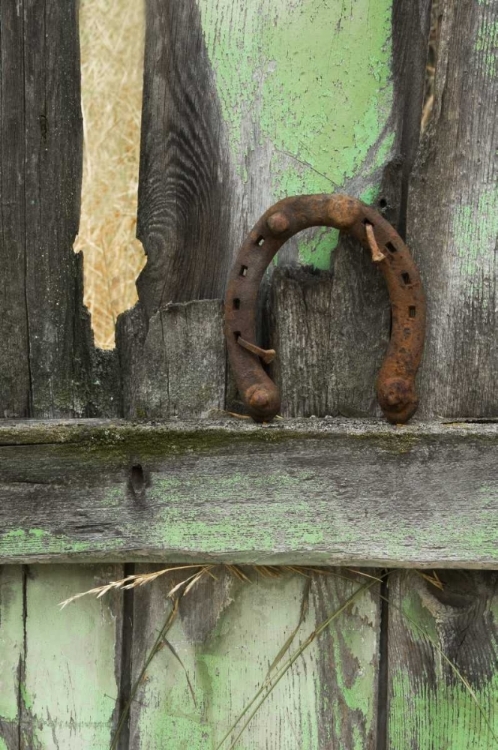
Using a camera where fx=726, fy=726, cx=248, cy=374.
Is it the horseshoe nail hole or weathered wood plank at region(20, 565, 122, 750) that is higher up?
the horseshoe nail hole

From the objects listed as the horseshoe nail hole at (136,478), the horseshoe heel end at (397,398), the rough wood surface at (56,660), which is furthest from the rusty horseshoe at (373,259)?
the rough wood surface at (56,660)

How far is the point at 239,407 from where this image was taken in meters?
1.17

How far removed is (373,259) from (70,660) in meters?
0.81

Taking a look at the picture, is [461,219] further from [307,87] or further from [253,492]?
[253,492]

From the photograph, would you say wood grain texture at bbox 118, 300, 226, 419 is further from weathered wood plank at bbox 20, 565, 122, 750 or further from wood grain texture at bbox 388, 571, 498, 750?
wood grain texture at bbox 388, 571, 498, 750

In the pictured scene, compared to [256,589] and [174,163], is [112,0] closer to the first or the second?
[174,163]

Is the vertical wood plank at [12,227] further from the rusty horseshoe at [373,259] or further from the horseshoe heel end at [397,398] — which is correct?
the horseshoe heel end at [397,398]

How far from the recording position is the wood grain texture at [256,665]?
1.16 metres

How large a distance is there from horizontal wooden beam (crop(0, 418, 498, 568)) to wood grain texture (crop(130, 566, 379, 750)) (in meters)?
0.12

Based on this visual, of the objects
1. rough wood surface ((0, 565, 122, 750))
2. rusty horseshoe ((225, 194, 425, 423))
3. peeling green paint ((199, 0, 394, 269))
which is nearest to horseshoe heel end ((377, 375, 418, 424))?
rusty horseshoe ((225, 194, 425, 423))

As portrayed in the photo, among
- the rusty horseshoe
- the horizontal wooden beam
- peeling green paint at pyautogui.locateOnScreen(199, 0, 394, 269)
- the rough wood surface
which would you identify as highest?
peeling green paint at pyautogui.locateOnScreen(199, 0, 394, 269)

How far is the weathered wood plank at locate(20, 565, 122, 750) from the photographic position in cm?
120

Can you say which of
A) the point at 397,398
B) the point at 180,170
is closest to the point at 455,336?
the point at 397,398

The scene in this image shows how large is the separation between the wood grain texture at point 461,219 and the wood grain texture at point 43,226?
0.53 metres
